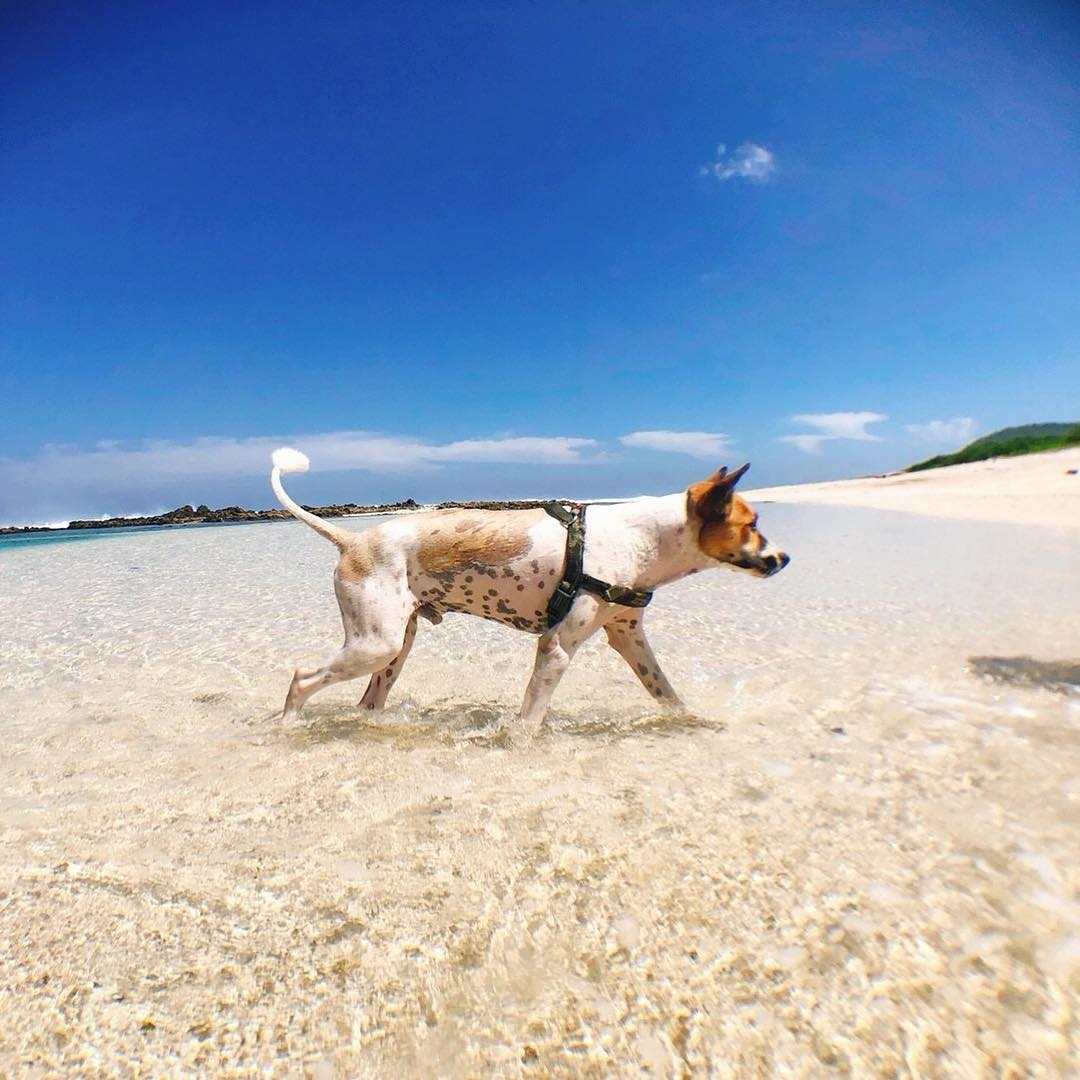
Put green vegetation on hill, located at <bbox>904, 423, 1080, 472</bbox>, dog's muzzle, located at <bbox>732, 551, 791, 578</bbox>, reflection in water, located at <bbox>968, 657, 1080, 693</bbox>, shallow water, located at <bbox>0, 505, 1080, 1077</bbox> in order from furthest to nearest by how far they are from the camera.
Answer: green vegetation on hill, located at <bbox>904, 423, 1080, 472</bbox> < reflection in water, located at <bbox>968, 657, 1080, 693</bbox> < dog's muzzle, located at <bbox>732, 551, 791, 578</bbox> < shallow water, located at <bbox>0, 505, 1080, 1077</bbox>

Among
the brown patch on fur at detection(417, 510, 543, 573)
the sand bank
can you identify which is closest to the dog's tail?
the brown patch on fur at detection(417, 510, 543, 573)

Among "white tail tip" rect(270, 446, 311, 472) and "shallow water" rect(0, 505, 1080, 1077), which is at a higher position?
"white tail tip" rect(270, 446, 311, 472)

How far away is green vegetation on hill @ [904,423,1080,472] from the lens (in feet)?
137

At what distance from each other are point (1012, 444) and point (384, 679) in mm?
56605

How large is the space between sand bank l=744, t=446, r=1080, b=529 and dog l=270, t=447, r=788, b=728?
18014 mm

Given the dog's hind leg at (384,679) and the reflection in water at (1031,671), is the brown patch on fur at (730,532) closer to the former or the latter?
the dog's hind leg at (384,679)

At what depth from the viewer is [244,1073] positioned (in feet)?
4.69

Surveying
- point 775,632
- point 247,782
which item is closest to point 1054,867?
point 247,782

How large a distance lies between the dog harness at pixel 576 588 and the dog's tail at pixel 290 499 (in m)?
1.49

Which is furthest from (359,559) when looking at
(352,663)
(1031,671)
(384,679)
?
(1031,671)

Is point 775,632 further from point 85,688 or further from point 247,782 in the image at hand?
point 85,688

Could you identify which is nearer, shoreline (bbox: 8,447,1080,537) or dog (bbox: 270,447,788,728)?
dog (bbox: 270,447,788,728)

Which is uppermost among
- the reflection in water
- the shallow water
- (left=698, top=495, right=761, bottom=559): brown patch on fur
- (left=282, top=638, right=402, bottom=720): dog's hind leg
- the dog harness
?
(left=698, top=495, right=761, bottom=559): brown patch on fur

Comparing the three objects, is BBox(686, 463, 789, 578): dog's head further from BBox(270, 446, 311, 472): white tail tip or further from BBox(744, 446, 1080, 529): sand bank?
BBox(744, 446, 1080, 529): sand bank
